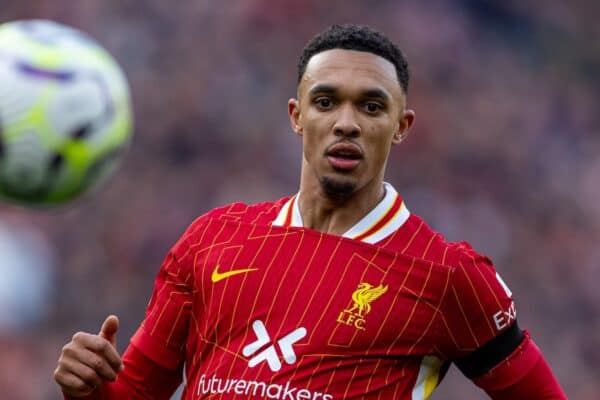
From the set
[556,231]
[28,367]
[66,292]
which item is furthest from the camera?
[556,231]

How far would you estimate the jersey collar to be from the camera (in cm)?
418

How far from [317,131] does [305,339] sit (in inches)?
27.0

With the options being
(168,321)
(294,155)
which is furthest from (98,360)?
(294,155)

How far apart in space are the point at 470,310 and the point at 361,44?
3.12 feet

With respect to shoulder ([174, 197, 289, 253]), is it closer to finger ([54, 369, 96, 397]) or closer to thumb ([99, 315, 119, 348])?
thumb ([99, 315, 119, 348])

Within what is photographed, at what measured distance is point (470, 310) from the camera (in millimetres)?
3977

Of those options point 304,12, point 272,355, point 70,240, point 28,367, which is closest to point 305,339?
point 272,355

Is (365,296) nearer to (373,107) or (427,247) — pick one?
(427,247)

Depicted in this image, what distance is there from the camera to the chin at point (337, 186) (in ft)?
13.6

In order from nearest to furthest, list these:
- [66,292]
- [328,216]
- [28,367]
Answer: [328,216]
[28,367]
[66,292]

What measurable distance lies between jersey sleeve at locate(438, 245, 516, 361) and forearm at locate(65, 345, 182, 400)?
95cm

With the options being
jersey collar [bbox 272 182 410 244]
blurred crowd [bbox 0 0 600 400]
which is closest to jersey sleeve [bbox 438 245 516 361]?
jersey collar [bbox 272 182 410 244]

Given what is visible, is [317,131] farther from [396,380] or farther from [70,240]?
[70,240]

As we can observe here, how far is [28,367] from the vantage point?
9.75 metres
